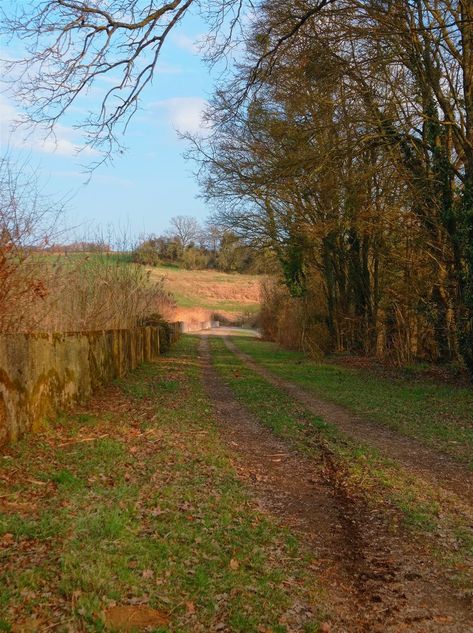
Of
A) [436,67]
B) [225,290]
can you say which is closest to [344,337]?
[436,67]

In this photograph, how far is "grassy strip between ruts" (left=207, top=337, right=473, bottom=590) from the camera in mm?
4719

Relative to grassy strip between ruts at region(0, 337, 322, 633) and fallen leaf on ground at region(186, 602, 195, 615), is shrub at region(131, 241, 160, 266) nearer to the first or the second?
grassy strip between ruts at region(0, 337, 322, 633)

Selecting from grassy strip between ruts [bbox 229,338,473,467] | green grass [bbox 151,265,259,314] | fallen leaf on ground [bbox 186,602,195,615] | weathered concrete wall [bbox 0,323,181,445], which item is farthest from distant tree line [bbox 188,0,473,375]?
green grass [bbox 151,265,259,314]

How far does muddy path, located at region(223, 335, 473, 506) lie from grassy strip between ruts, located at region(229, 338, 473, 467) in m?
0.25

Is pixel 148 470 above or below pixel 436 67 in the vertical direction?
below

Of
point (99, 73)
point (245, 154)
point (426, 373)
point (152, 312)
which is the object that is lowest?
point (426, 373)

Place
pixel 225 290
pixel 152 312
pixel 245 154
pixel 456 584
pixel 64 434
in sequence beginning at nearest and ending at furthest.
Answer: pixel 456 584 → pixel 64 434 → pixel 245 154 → pixel 152 312 → pixel 225 290

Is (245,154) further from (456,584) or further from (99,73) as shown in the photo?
(456,584)

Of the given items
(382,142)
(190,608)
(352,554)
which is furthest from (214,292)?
(190,608)

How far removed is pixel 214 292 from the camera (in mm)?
82500

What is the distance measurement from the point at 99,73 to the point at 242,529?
7498mm

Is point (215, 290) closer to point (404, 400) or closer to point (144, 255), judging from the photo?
A: point (144, 255)

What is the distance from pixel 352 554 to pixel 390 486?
183 cm

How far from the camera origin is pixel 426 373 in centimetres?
1797
